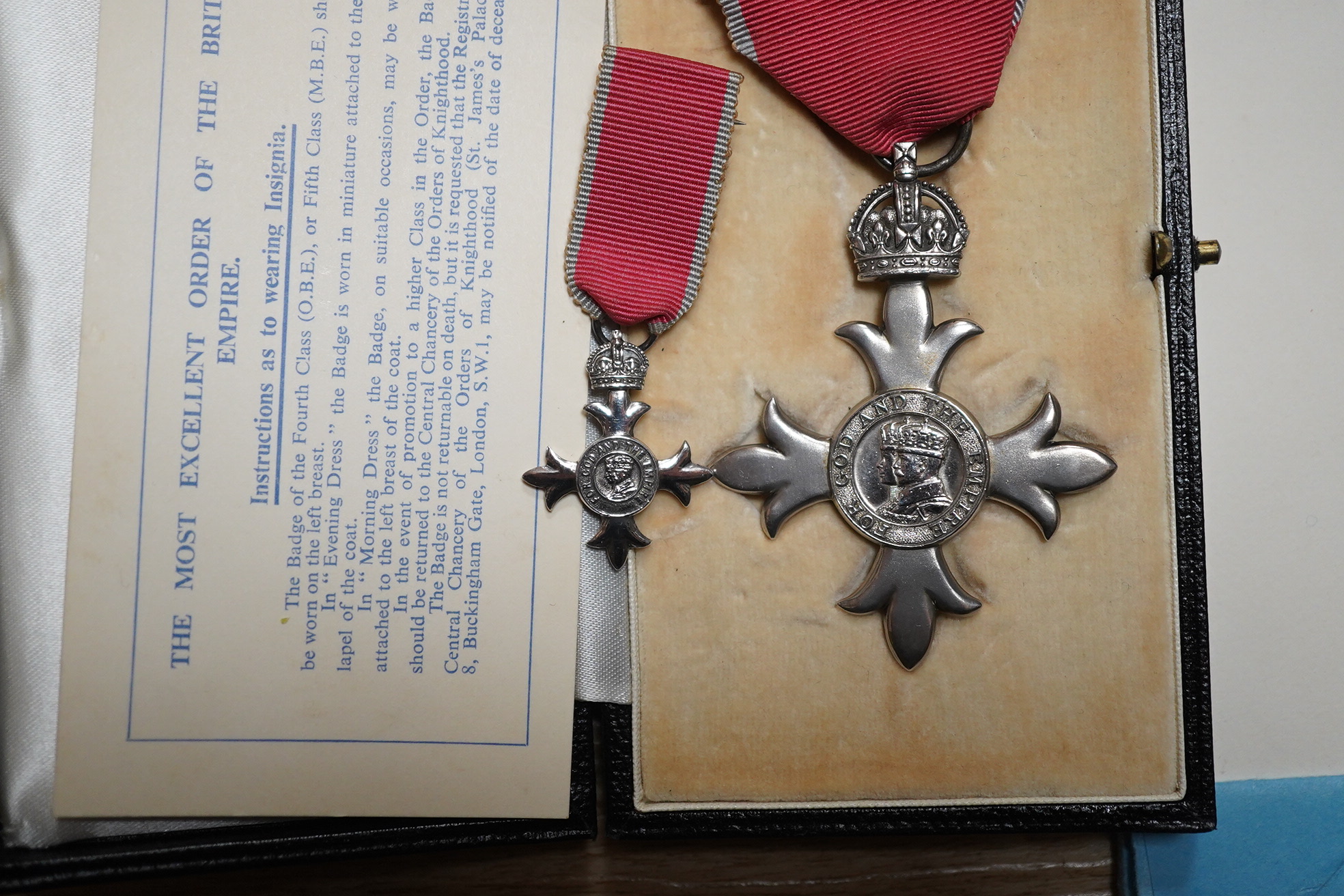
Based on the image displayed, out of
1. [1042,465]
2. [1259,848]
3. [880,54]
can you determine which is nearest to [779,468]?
[1042,465]

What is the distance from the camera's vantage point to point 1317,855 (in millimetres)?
650

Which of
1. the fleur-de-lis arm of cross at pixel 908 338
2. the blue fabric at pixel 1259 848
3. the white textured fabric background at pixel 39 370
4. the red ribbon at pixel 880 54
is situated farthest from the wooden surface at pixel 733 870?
the red ribbon at pixel 880 54

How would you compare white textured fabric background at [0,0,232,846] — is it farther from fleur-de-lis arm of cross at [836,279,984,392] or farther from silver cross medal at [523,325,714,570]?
fleur-de-lis arm of cross at [836,279,984,392]

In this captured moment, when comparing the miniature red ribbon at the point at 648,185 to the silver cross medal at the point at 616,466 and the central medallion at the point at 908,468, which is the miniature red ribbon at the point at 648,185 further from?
the central medallion at the point at 908,468

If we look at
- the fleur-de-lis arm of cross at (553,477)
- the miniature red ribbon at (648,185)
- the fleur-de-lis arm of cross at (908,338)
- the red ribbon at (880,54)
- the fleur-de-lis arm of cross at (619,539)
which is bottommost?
the fleur-de-lis arm of cross at (619,539)

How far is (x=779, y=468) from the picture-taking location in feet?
1.90

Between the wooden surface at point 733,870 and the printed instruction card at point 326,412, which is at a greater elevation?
the printed instruction card at point 326,412

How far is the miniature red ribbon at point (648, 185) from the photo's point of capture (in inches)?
22.0

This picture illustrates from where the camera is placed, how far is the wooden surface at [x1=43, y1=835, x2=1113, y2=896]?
1.97 ft

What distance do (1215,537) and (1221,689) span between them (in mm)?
126

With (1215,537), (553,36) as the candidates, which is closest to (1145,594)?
(1215,537)

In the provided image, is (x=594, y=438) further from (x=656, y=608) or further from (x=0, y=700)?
(x=0, y=700)

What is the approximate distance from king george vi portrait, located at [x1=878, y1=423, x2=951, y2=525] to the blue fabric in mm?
318

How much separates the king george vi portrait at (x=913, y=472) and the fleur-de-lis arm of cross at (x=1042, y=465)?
0.13 ft
